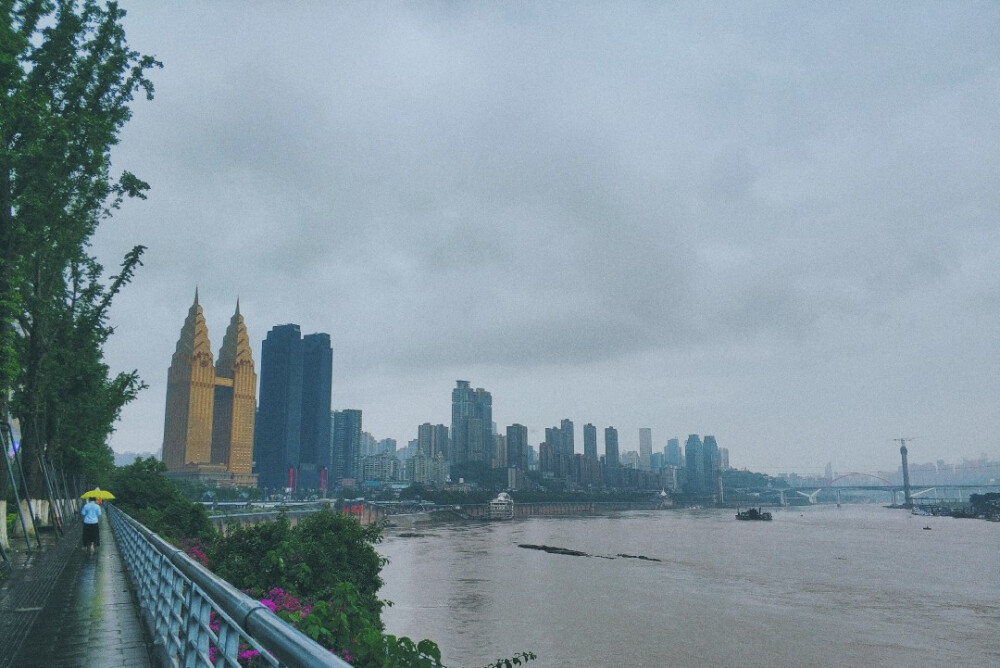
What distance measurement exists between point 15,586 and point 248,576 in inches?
222

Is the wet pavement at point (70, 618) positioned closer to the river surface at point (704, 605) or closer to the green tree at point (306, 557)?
the green tree at point (306, 557)

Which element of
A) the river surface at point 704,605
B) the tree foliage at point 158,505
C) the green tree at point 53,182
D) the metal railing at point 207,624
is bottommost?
the river surface at point 704,605

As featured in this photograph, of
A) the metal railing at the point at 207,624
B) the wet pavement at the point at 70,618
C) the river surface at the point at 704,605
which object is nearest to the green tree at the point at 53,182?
the wet pavement at the point at 70,618

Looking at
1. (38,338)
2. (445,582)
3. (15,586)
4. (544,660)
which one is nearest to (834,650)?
(544,660)

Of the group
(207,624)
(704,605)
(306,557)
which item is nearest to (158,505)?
(306,557)

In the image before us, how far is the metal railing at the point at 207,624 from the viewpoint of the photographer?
117 inches

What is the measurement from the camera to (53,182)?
806 inches

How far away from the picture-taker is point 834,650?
39.4 m

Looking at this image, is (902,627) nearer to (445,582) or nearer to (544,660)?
(544,660)

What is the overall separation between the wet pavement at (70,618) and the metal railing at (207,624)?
482mm

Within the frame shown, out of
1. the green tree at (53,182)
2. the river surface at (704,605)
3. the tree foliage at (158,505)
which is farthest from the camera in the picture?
the river surface at (704,605)

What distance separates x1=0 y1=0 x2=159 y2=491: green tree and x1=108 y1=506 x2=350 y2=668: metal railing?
10.5 meters

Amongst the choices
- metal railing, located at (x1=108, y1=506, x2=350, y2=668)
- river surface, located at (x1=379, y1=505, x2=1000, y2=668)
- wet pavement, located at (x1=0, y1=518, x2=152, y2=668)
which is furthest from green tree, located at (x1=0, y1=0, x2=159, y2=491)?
river surface, located at (x1=379, y1=505, x2=1000, y2=668)

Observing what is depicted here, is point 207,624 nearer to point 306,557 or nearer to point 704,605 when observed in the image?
point 306,557
